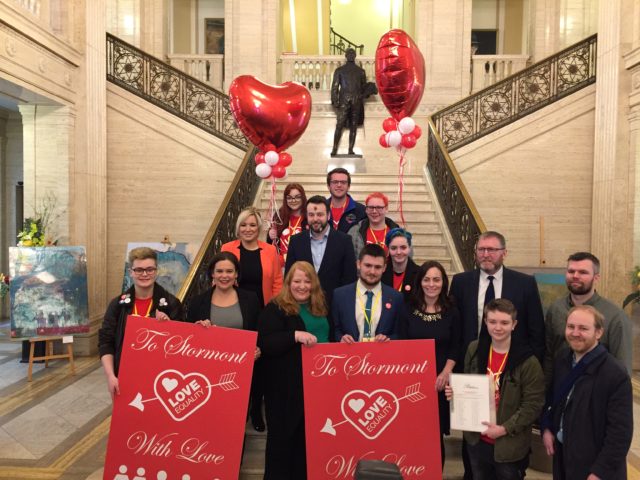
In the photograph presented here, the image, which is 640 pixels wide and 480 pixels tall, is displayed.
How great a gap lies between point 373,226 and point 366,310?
49.9 inches

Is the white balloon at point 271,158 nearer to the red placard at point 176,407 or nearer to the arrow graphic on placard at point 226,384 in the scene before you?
the red placard at point 176,407

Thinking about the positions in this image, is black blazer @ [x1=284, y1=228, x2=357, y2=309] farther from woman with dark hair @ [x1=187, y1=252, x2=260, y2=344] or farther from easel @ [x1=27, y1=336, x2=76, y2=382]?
easel @ [x1=27, y1=336, x2=76, y2=382]

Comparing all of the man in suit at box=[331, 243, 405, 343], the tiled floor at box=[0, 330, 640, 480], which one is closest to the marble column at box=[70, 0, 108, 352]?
the tiled floor at box=[0, 330, 640, 480]

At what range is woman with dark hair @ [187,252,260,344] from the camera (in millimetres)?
3654

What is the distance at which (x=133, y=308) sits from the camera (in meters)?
3.71

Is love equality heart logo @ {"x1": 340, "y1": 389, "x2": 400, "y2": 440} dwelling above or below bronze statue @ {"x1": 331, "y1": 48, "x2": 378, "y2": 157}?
below

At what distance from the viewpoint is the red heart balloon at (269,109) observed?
6133 millimetres

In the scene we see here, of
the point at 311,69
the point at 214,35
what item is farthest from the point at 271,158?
the point at 214,35

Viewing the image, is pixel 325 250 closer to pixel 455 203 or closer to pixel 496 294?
pixel 496 294

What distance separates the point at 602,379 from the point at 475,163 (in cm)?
772

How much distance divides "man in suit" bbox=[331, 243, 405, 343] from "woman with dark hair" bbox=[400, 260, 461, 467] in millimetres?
101

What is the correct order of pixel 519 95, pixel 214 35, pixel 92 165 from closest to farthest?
pixel 92 165
pixel 519 95
pixel 214 35

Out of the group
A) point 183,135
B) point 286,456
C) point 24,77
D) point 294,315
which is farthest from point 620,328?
point 183,135

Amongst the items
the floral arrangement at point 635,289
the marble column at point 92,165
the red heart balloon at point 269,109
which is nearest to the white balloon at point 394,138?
the red heart balloon at point 269,109
